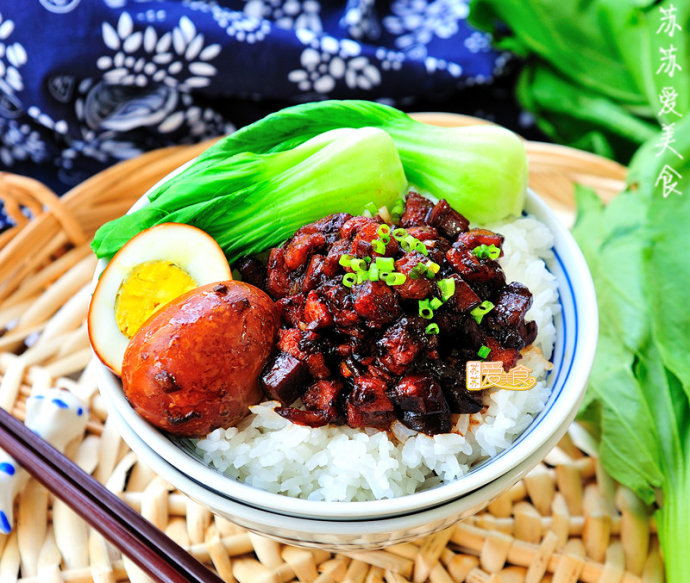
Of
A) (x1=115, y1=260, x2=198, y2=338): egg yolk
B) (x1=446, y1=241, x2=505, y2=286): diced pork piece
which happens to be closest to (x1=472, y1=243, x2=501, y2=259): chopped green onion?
(x1=446, y1=241, x2=505, y2=286): diced pork piece

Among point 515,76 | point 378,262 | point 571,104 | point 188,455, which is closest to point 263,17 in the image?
point 515,76

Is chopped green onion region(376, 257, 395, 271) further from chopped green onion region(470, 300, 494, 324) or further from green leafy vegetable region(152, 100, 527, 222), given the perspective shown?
green leafy vegetable region(152, 100, 527, 222)

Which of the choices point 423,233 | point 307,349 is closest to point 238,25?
point 423,233

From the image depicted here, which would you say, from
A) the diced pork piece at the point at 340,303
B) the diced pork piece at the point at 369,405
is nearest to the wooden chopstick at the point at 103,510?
the diced pork piece at the point at 369,405

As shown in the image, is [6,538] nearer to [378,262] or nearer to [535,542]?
[378,262]

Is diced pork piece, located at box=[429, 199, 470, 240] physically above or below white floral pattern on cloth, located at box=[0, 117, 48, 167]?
above

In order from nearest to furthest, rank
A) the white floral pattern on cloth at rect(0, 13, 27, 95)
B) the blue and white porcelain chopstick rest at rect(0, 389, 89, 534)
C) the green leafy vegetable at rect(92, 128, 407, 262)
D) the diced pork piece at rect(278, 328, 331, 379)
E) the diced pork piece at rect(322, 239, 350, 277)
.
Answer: the diced pork piece at rect(278, 328, 331, 379) → the diced pork piece at rect(322, 239, 350, 277) → the green leafy vegetable at rect(92, 128, 407, 262) → the blue and white porcelain chopstick rest at rect(0, 389, 89, 534) → the white floral pattern on cloth at rect(0, 13, 27, 95)

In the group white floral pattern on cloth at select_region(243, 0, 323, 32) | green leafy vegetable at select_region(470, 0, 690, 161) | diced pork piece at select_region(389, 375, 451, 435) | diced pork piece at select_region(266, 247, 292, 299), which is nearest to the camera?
diced pork piece at select_region(389, 375, 451, 435)
